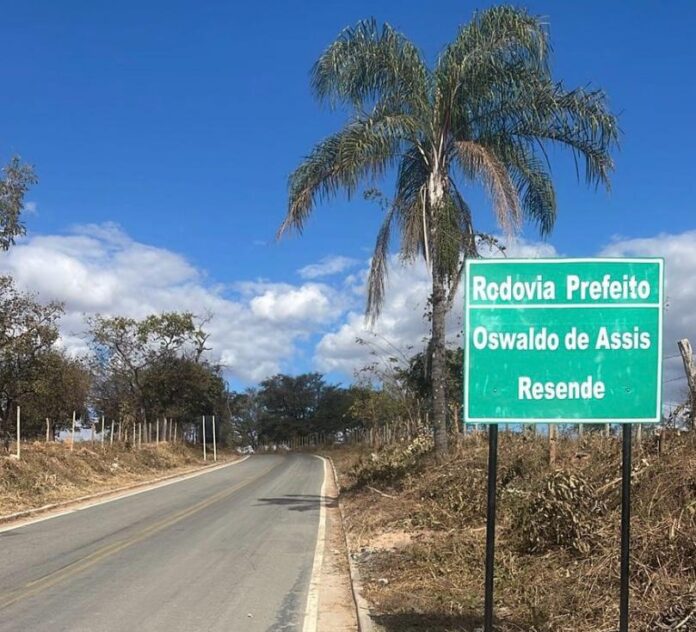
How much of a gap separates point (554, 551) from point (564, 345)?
4.07m

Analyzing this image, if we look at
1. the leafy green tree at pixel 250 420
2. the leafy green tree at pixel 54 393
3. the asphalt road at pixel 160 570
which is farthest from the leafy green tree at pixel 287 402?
the asphalt road at pixel 160 570

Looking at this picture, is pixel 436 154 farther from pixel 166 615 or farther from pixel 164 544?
pixel 166 615

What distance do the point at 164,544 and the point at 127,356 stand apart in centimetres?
4658

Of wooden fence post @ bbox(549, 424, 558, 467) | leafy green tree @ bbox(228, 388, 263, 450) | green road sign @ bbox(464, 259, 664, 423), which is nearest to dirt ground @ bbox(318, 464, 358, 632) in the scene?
wooden fence post @ bbox(549, 424, 558, 467)

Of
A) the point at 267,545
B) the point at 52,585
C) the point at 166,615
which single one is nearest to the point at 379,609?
the point at 166,615

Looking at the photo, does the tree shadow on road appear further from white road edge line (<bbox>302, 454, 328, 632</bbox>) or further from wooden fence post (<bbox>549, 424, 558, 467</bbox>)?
wooden fence post (<bbox>549, 424, 558, 467</bbox>)

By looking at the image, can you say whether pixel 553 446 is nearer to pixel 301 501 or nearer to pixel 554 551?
pixel 554 551

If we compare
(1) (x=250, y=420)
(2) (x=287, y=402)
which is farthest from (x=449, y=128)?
(1) (x=250, y=420)

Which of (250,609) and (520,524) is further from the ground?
(520,524)

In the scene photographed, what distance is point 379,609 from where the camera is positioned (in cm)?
773

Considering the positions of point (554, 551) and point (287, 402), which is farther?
point (287, 402)

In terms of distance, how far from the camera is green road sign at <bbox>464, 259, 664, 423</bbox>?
4902mm

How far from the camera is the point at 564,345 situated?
4.96 m

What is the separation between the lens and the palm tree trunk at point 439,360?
1577 cm
